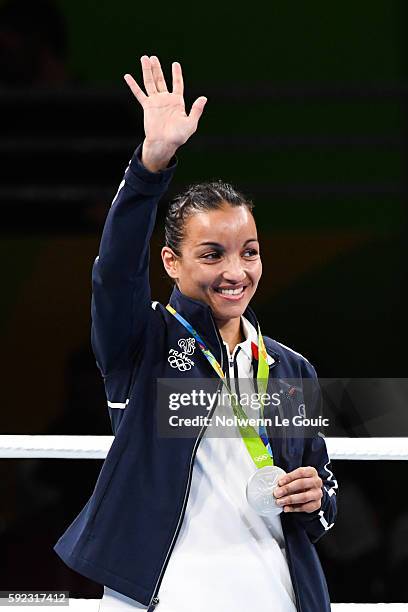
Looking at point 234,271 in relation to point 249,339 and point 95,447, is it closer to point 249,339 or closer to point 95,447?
point 249,339

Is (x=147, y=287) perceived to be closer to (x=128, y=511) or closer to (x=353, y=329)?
(x=128, y=511)

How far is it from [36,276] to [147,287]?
2445mm

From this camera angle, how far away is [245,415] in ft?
4.69

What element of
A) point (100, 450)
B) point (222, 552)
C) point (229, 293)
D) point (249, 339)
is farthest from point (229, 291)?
point (100, 450)

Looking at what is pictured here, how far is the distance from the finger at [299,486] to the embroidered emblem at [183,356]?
22 cm

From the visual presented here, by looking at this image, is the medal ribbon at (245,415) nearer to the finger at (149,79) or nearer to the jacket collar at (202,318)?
the jacket collar at (202,318)

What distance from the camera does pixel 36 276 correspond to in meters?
3.75

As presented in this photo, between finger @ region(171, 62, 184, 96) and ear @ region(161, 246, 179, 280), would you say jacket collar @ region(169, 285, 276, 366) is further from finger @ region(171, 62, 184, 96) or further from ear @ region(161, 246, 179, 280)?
finger @ region(171, 62, 184, 96)

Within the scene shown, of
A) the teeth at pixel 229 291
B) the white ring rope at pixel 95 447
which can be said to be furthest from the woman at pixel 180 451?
the white ring rope at pixel 95 447

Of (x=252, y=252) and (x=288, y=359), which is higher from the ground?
(x=252, y=252)

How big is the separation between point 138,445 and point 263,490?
0.18m

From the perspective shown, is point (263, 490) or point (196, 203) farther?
point (196, 203)

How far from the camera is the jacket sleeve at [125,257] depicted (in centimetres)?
130

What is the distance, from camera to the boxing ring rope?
5.82 feet
